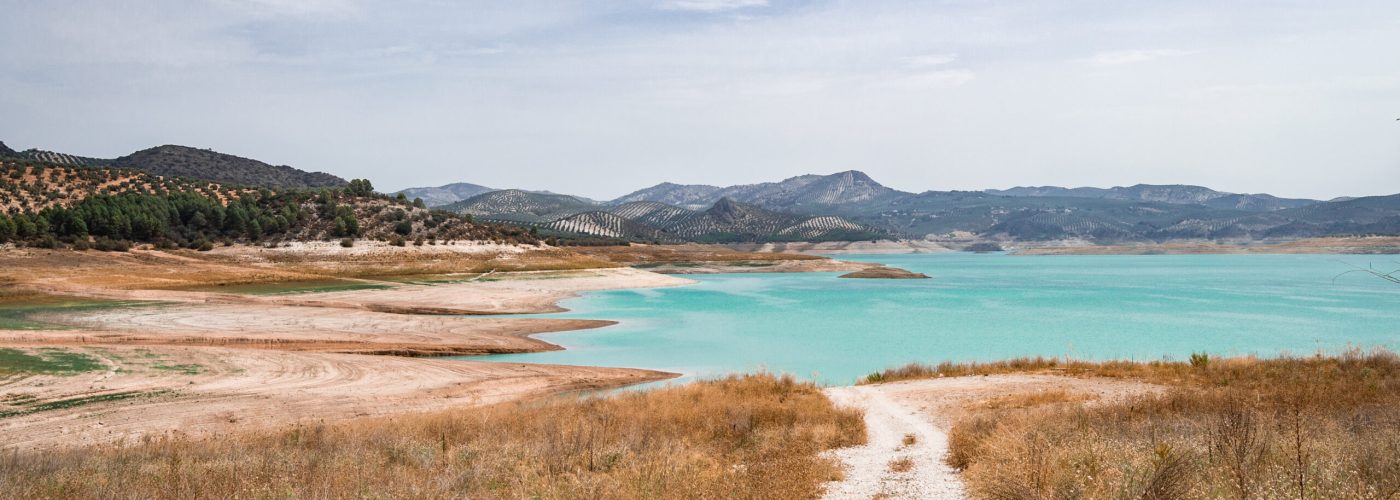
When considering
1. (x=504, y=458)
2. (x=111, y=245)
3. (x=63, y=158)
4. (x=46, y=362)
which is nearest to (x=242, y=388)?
(x=46, y=362)

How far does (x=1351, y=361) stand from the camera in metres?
15.2

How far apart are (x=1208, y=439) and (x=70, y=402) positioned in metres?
18.8

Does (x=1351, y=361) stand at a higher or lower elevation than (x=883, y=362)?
higher

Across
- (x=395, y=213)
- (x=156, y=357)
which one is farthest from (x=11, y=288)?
(x=395, y=213)

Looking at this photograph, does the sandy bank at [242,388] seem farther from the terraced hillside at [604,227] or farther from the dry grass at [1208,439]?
the terraced hillside at [604,227]

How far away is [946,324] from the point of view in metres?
37.2

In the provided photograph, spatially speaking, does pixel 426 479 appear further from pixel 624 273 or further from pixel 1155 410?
pixel 624 273

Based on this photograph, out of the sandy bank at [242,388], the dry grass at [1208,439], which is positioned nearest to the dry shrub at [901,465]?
the dry grass at [1208,439]

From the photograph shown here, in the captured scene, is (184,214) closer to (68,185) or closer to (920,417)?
(68,185)

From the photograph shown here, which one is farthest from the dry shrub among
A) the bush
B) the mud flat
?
the mud flat

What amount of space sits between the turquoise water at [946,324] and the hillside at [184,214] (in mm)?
23548

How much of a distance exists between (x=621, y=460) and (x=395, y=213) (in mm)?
62442

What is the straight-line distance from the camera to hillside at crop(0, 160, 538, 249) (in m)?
48.8

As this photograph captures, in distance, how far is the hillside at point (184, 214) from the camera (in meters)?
48.8
